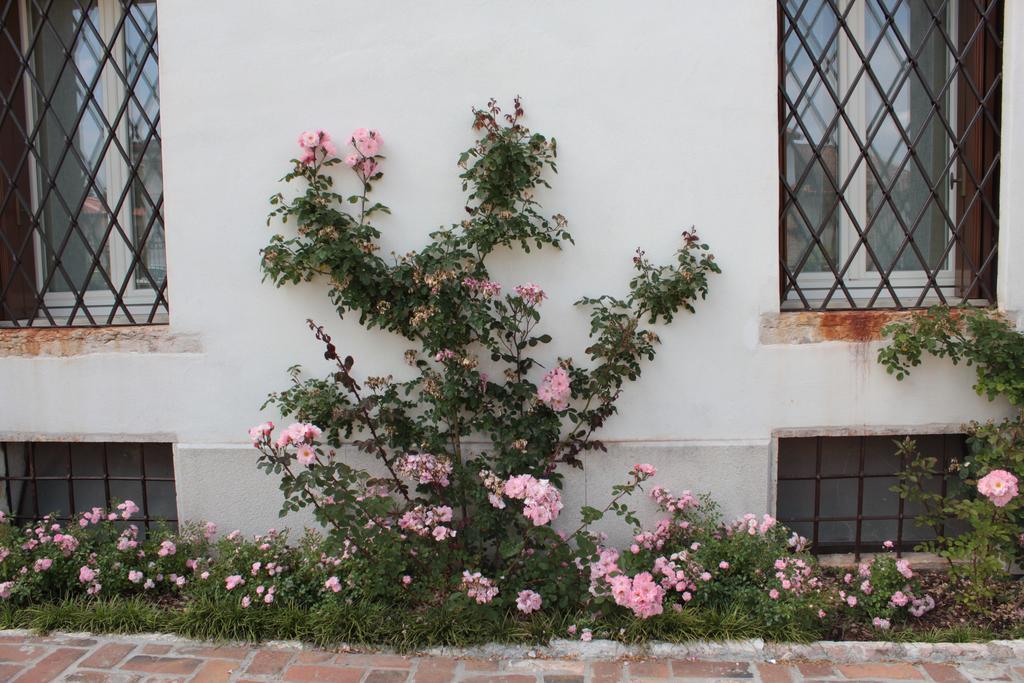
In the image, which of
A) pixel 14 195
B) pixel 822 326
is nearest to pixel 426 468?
pixel 822 326

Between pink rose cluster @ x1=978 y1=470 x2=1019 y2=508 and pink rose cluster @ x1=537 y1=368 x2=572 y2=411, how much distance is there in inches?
74.8

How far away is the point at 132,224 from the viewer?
167 inches

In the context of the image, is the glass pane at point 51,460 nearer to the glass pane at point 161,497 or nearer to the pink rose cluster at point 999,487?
the glass pane at point 161,497

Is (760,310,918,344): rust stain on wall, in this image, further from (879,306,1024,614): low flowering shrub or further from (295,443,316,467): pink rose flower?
(295,443,316,467): pink rose flower

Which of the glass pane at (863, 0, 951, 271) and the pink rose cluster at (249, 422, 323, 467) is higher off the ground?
the glass pane at (863, 0, 951, 271)

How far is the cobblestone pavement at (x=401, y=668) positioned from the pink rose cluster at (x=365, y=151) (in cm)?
220

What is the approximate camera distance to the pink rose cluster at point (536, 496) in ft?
10.7

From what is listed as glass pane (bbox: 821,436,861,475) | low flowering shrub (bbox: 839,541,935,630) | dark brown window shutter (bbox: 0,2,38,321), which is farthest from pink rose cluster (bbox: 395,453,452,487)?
dark brown window shutter (bbox: 0,2,38,321)

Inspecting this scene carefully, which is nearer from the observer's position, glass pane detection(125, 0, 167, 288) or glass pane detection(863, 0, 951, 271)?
glass pane detection(863, 0, 951, 271)

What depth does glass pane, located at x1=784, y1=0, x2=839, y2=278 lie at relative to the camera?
154 inches

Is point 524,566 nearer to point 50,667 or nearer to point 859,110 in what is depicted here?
point 50,667

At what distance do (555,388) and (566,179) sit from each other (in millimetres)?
1012

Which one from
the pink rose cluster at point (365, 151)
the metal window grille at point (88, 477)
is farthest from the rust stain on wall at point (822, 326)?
the metal window grille at point (88, 477)

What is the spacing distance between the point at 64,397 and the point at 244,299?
1.14 metres
